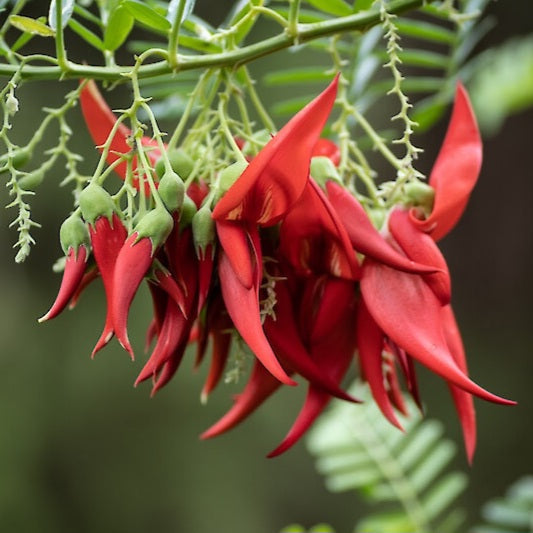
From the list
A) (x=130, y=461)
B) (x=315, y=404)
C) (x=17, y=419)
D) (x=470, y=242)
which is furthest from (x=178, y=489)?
(x=315, y=404)

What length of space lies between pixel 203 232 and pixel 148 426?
308 cm

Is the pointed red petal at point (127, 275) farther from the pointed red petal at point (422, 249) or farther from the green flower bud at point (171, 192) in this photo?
the pointed red petal at point (422, 249)

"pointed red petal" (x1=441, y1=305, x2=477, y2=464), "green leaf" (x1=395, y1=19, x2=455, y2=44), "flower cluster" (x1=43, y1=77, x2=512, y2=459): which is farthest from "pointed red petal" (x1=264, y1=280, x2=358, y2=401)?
"green leaf" (x1=395, y1=19, x2=455, y2=44)

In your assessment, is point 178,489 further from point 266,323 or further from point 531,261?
point 266,323

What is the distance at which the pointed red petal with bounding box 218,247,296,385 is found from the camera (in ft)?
2.03

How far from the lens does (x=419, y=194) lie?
76 centimetres

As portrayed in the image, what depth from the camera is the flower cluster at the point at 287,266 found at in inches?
24.8

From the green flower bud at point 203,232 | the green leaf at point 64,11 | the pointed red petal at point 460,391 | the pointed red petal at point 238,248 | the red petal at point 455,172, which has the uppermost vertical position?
→ the green leaf at point 64,11

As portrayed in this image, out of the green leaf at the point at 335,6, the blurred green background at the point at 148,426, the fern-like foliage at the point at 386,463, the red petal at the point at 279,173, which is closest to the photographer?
the red petal at the point at 279,173

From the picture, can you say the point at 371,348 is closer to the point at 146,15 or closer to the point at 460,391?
the point at 460,391

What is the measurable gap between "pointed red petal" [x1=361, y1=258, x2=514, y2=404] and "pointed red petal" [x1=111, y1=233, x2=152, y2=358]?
175 millimetres

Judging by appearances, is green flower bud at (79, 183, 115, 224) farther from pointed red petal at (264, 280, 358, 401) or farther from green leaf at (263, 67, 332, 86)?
green leaf at (263, 67, 332, 86)

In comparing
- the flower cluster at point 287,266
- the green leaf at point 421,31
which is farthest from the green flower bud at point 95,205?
the green leaf at point 421,31

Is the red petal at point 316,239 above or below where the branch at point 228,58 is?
below
